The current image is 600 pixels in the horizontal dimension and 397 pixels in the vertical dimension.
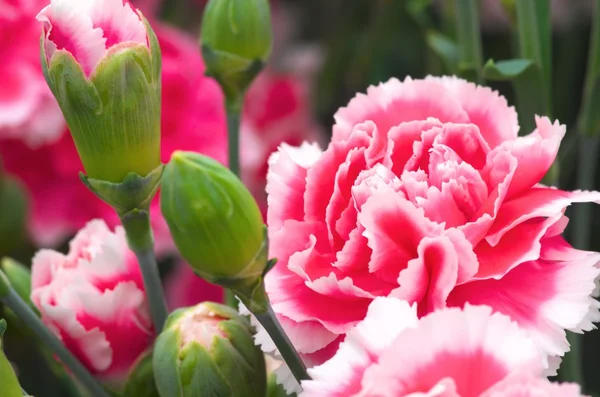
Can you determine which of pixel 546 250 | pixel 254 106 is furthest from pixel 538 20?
pixel 254 106

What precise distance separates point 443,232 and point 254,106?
482mm

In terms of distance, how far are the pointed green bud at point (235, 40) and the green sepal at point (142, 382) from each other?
0.13 m

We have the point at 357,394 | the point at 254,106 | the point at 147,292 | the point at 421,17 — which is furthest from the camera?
the point at 254,106

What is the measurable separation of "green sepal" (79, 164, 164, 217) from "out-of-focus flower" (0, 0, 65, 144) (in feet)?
0.80

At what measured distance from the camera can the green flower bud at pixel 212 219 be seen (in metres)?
0.26

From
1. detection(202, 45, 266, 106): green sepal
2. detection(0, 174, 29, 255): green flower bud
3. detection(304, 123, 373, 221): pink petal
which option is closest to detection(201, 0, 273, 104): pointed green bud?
detection(202, 45, 266, 106): green sepal

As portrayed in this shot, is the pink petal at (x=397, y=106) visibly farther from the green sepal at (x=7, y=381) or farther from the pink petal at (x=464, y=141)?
the green sepal at (x=7, y=381)

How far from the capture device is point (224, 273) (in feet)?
0.89

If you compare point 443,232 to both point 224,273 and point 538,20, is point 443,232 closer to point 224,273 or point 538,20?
point 224,273

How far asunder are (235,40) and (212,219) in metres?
0.14

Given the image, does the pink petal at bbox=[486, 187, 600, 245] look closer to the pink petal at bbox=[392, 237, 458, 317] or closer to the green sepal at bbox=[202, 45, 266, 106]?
the pink petal at bbox=[392, 237, 458, 317]

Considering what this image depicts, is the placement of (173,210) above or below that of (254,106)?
above

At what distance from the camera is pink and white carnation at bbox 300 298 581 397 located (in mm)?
232

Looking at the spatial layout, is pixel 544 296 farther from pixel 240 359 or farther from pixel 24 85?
pixel 24 85
